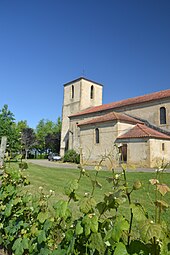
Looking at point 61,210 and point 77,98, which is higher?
point 77,98

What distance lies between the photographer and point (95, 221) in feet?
6.39

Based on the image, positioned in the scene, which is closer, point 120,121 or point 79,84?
point 120,121

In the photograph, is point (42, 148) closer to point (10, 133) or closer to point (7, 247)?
point (10, 133)

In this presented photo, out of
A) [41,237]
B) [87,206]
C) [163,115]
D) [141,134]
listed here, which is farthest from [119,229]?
[163,115]

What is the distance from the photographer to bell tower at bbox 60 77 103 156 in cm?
4041

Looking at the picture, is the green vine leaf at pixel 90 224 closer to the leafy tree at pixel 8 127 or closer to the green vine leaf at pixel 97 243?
the green vine leaf at pixel 97 243

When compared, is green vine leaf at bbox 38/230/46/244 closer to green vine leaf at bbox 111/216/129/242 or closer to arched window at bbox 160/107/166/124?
green vine leaf at bbox 111/216/129/242

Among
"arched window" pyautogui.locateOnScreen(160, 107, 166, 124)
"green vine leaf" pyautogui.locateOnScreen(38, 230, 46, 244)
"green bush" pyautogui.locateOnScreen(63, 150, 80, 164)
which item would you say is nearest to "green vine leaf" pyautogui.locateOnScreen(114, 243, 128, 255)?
"green vine leaf" pyautogui.locateOnScreen(38, 230, 46, 244)

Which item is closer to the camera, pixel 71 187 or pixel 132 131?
pixel 71 187

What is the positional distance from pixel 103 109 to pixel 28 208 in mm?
29785

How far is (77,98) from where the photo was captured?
4075cm

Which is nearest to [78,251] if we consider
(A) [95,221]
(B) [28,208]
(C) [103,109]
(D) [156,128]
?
(A) [95,221]

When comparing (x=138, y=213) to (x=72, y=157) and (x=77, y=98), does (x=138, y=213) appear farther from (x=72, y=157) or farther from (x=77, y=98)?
(x=77, y=98)

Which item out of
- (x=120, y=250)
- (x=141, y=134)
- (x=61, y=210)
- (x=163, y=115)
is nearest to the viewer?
(x=120, y=250)
